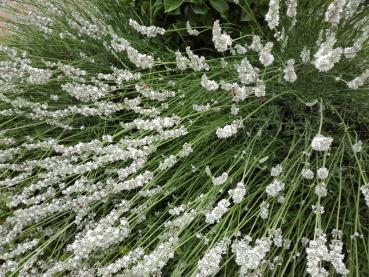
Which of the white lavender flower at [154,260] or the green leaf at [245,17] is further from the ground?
the green leaf at [245,17]

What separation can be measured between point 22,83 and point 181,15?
2.66 feet

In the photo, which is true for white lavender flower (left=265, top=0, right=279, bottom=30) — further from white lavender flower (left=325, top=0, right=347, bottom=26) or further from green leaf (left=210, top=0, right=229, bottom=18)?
green leaf (left=210, top=0, right=229, bottom=18)

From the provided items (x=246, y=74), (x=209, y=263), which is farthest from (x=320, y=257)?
→ (x=246, y=74)

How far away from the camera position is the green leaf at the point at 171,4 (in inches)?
71.4

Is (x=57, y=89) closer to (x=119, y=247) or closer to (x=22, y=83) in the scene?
(x=22, y=83)

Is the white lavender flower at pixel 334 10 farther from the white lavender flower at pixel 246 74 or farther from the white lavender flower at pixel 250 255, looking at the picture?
the white lavender flower at pixel 250 255

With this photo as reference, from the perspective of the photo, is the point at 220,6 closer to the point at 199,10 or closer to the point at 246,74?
the point at 199,10

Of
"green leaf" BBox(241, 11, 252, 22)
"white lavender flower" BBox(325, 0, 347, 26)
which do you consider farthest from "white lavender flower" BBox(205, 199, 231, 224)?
"green leaf" BBox(241, 11, 252, 22)

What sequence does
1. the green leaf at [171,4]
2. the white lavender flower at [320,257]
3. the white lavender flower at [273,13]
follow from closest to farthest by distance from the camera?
1. the white lavender flower at [320,257]
2. the white lavender flower at [273,13]
3. the green leaf at [171,4]

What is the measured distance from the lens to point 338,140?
1604 millimetres

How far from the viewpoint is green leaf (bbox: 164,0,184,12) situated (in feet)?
5.95

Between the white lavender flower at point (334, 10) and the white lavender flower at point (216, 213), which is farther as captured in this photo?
the white lavender flower at point (334, 10)

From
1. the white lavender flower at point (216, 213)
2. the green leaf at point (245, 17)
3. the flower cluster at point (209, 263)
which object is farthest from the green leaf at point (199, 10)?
the flower cluster at point (209, 263)

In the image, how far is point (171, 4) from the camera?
72.4 inches
